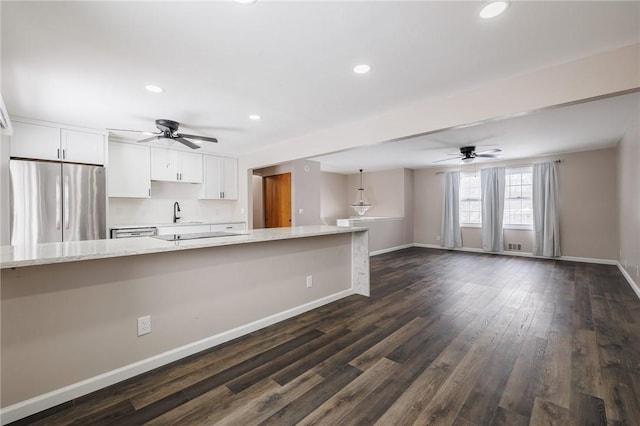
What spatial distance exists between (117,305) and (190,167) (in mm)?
3844

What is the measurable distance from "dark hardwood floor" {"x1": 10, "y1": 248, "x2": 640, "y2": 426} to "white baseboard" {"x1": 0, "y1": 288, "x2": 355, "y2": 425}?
0.19 ft

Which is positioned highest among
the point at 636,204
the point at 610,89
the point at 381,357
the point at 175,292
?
the point at 610,89

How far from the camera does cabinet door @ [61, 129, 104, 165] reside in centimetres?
377

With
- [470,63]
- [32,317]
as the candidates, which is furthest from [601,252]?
[32,317]

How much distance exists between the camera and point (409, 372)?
2.05 m

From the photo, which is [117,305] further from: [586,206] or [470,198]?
[586,206]

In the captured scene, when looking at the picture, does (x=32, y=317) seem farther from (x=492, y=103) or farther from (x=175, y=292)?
(x=492, y=103)

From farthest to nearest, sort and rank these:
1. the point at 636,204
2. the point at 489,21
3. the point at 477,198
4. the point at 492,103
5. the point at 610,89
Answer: the point at 477,198 < the point at 636,204 < the point at 492,103 < the point at 610,89 < the point at 489,21

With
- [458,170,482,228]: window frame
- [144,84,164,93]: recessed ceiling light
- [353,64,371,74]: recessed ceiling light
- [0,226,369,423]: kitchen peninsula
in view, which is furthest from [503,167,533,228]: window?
[144,84,164,93]: recessed ceiling light

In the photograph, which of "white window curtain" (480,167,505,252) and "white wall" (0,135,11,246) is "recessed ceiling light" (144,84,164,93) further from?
"white window curtain" (480,167,505,252)

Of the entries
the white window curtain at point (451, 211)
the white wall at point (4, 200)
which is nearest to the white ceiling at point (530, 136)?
the white window curtain at point (451, 211)

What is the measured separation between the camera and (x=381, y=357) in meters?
2.25

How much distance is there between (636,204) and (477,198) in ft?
12.6

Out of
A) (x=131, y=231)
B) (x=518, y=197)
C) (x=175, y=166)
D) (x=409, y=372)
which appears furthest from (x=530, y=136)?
(x=131, y=231)
